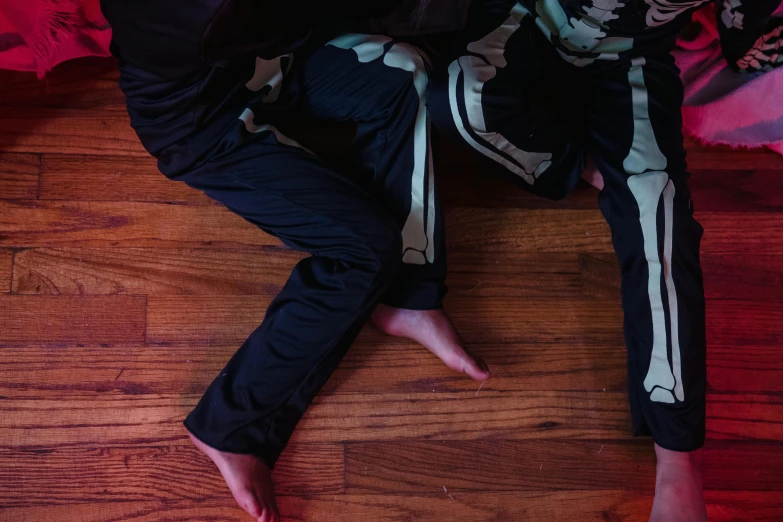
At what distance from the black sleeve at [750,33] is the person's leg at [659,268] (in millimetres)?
138

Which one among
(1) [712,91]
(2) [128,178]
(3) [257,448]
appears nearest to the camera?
(3) [257,448]

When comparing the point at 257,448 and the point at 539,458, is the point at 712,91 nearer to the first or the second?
the point at 539,458

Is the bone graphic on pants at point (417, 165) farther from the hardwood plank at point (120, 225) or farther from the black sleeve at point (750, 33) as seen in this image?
the black sleeve at point (750, 33)

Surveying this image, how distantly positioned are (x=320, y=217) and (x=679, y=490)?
64 centimetres

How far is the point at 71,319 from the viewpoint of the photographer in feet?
3.09

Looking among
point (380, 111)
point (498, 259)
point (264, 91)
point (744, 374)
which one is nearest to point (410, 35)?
point (380, 111)

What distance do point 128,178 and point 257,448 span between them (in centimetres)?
46

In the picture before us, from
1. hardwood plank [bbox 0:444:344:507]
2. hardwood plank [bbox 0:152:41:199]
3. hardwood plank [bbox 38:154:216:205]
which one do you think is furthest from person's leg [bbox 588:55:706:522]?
hardwood plank [bbox 0:152:41:199]

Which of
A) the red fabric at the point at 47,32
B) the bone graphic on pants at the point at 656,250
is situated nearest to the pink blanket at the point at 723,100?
the bone graphic on pants at the point at 656,250

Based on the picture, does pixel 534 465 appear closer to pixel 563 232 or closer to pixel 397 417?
pixel 397 417

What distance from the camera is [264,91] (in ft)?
2.94

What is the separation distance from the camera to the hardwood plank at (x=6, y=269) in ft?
3.09

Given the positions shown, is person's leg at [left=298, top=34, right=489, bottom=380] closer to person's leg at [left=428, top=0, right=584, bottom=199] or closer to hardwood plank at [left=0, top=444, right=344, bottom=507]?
person's leg at [left=428, top=0, right=584, bottom=199]

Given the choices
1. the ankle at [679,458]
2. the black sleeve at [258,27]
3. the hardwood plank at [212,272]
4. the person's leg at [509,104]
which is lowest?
the ankle at [679,458]
